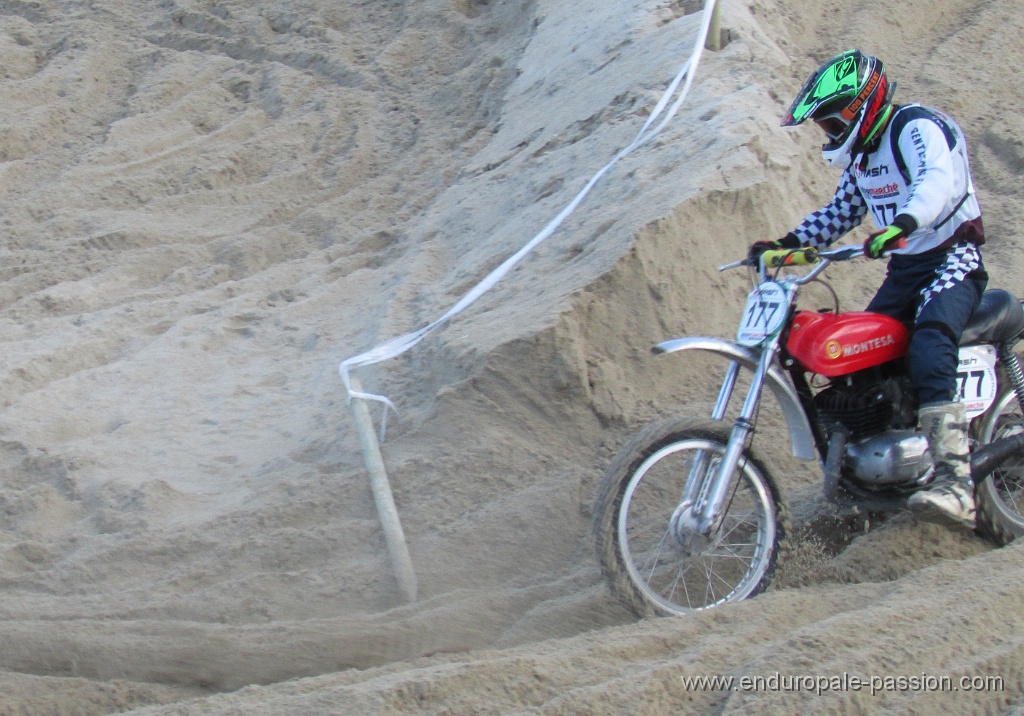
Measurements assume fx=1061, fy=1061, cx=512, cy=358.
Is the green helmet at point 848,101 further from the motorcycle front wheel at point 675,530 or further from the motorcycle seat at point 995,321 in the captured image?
the motorcycle front wheel at point 675,530

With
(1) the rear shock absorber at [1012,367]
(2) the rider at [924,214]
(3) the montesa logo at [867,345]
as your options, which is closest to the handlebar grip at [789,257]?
(2) the rider at [924,214]

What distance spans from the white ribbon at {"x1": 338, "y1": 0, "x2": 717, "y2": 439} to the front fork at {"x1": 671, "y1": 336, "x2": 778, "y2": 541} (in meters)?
1.47

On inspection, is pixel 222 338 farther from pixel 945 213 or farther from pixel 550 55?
pixel 945 213

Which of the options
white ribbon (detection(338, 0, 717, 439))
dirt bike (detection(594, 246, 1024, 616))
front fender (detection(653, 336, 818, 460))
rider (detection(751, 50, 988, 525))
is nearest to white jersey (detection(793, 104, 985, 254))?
rider (detection(751, 50, 988, 525))

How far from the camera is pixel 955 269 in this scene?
11.4 feet

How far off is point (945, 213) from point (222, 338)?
3.58 m

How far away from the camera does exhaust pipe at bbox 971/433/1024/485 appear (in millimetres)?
3557

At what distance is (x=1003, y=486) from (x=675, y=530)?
133 centimetres

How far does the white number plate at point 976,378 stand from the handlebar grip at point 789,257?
0.72m

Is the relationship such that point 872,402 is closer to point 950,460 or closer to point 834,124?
point 950,460

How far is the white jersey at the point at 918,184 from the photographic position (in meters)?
3.28

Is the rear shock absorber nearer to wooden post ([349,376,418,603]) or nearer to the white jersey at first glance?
the white jersey

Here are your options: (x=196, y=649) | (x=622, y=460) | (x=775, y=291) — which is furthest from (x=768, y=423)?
(x=196, y=649)

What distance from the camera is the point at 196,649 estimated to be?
331 cm
